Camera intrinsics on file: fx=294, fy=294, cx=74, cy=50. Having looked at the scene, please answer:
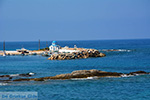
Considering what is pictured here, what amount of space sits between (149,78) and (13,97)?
19.5 meters

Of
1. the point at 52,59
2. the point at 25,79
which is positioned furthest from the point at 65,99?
the point at 52,59

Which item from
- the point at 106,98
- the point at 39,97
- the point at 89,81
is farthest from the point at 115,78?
the point at 39,97

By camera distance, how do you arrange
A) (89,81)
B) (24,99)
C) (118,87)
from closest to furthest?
(24,99), (118,87), (89,81)

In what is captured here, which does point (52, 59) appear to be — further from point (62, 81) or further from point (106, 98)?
point (106, 98)

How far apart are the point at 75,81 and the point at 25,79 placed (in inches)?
286

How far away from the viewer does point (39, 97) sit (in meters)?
31.2

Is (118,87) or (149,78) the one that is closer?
(118,87)

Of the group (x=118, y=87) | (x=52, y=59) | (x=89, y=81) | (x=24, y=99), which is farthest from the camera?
(x=52, y=59)

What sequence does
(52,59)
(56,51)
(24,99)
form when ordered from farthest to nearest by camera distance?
(56,51), (52,59), (24,99)

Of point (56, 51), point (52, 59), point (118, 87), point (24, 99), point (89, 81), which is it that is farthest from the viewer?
point (56, 51)

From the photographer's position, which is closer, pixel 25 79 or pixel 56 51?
pixel 25 79

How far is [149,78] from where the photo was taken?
40.8 meters

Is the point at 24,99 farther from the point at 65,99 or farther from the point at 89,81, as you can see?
the point at 89,81

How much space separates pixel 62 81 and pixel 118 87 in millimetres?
7999
